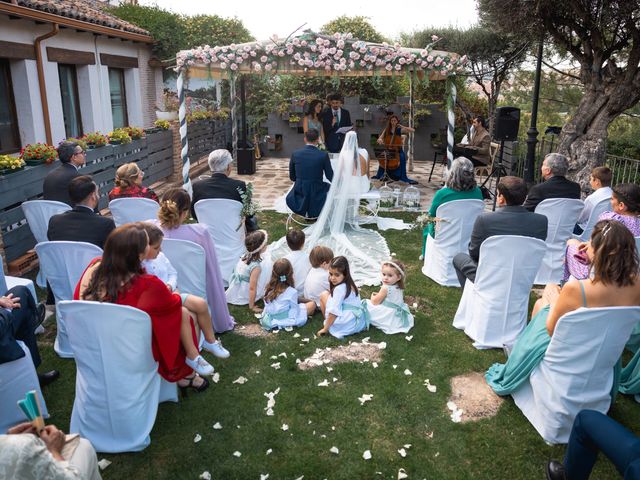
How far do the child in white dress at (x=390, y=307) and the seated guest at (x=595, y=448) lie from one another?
196 centimetres

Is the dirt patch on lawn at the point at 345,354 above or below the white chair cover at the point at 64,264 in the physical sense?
below

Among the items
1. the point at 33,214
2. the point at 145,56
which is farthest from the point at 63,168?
the point at 145,56

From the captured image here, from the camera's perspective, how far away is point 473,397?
3736mm

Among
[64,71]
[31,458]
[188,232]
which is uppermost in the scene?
[64,71]

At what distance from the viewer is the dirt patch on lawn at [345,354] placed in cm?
418

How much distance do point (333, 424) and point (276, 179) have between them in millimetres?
8866

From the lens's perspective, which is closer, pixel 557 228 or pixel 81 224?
pixel 81 224

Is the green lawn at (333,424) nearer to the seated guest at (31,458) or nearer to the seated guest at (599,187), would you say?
the seated guest at (31,458)

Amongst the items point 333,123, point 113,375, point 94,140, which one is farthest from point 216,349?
point 333,123

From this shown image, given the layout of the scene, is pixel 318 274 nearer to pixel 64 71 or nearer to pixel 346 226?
pixel 346 226

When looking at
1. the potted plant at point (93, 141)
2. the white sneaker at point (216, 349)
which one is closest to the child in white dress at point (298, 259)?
the white sneaker at point (216, 349)

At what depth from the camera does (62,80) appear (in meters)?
11.6

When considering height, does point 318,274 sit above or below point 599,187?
below

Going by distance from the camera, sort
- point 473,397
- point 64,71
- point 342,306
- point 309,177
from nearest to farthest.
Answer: point 473,397
point 342,306
point 309,177
point 64,71
